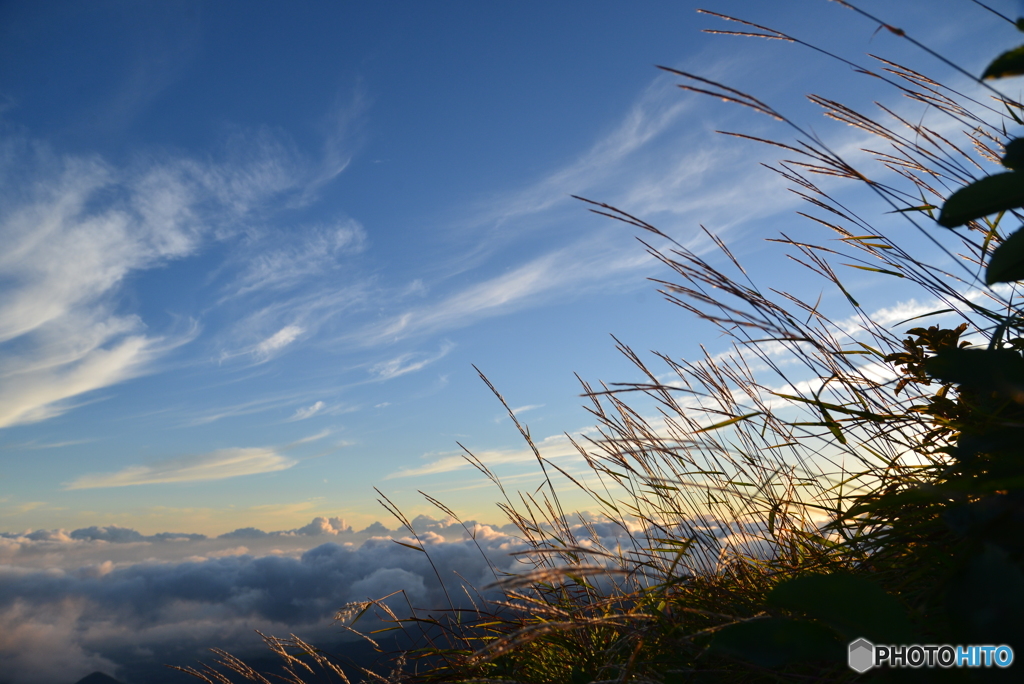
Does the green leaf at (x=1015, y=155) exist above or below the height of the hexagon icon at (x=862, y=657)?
above

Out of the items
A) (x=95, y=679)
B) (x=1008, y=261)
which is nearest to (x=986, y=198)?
(x=1008, y=261)

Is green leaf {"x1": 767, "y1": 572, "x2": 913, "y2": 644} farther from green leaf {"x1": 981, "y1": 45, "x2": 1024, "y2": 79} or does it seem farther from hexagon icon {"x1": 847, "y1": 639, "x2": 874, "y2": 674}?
green leaf {"x1": 981, "y1": 45, "x2": 1024, "y2": 79}

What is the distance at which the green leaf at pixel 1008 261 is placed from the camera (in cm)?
69

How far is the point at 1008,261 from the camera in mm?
691

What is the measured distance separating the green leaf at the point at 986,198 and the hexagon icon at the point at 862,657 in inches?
22.1

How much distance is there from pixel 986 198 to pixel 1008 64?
198 mm

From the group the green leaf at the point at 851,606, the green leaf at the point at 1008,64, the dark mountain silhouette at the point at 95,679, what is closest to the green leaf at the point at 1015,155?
the green leaf at the point at 1008,64

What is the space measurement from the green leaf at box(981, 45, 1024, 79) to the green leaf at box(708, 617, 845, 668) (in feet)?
2.55

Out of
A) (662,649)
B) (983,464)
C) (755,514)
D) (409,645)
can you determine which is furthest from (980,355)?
(409,645)

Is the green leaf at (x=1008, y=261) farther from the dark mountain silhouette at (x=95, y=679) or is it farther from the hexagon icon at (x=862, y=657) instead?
the dark mountain silhouette at (x=95, y=679)

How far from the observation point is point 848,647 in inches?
24.4

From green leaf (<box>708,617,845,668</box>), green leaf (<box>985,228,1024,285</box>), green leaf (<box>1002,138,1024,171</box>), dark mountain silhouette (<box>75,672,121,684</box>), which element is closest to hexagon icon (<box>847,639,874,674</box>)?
green leaf (<box>708,617,845,668</box>)

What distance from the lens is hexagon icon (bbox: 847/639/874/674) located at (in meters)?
0.63

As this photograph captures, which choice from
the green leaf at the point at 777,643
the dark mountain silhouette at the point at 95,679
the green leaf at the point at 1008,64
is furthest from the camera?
the dark mountain silhouette at the point at 95,679
